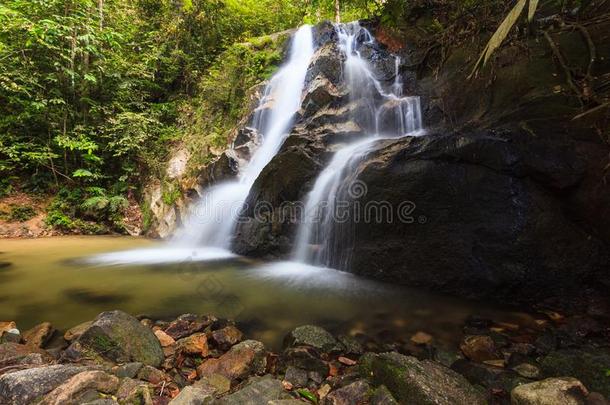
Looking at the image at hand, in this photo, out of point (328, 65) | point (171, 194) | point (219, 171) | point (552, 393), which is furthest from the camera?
point (171, 194)

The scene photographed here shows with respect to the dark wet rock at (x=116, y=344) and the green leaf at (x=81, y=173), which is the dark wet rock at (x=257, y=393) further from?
the green leaf at (x=81, y=173)

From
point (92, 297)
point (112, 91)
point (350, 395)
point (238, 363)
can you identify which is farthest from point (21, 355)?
point (112, 91)

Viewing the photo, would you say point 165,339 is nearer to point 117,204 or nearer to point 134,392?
point 134,392

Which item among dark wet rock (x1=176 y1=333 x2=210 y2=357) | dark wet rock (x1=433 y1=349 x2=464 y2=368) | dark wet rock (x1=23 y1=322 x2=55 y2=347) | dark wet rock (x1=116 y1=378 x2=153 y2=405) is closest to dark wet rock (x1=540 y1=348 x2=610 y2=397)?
dark wet rock (x1=433 y1=349 x2=464 y2=368)

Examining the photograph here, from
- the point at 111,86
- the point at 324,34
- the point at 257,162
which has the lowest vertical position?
the point at 257,162

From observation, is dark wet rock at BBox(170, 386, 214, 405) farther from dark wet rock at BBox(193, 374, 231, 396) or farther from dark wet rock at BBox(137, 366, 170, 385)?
dark wet rock at BBox(137, 366, 170, 385)

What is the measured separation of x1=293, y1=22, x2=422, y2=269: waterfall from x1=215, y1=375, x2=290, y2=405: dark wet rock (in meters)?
3.08

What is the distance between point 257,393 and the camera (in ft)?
6.40

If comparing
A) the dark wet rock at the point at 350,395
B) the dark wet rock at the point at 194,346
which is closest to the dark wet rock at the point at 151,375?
the dark wet rock at the point at 194,346

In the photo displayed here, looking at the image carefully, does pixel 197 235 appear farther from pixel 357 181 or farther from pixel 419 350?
pixel 419 350

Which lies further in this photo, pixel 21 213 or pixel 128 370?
pixel 21 213

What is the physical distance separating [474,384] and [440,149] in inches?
115

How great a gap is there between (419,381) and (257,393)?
0.97 m

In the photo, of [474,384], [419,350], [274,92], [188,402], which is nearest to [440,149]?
[419,350]
